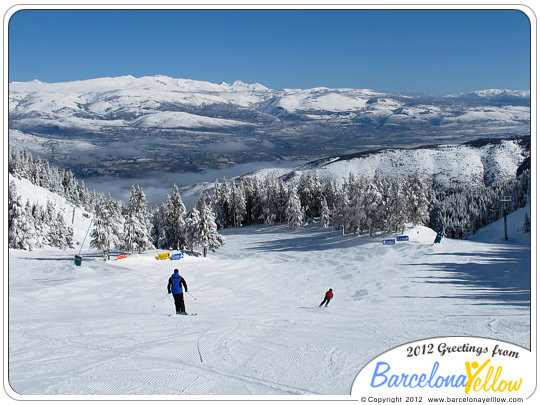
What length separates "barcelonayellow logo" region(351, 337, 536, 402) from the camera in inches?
286


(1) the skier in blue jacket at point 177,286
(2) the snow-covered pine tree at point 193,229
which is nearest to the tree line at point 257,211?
(2) the snow-covered pine tree at point 193,229

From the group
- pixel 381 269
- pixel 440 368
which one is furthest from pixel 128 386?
pixel 381 269

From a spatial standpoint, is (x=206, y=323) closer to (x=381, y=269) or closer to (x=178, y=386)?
(x=178, y=386)

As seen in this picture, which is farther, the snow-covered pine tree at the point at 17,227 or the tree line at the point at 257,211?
the snow-covered pine tree at the point at 17,227

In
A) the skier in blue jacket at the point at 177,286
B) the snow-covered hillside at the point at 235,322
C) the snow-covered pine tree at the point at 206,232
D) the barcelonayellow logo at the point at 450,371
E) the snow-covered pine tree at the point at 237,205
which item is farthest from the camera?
the snow-covered pine tree at the point at 237,205

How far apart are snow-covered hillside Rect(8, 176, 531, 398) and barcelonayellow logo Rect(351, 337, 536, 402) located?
0.55 meters

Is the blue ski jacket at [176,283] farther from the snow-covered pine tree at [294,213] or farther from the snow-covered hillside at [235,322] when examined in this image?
the snow-covered pine tree at [294,213]

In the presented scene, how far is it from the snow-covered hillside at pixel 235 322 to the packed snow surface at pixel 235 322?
41 millimetres

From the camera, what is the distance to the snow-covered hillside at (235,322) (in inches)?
299

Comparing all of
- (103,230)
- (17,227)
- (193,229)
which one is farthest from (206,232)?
(17,227)

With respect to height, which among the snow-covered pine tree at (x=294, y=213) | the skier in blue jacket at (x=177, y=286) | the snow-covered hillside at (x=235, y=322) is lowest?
the snow-covered hillside at (x=235, y=322)

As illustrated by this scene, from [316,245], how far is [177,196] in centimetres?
1968

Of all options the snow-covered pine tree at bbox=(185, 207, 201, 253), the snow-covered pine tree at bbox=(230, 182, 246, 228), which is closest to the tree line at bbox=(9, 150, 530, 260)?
the snow-covered pine tree at bbox=(185, 207, 201, 253)

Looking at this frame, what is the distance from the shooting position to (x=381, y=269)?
32062mm
